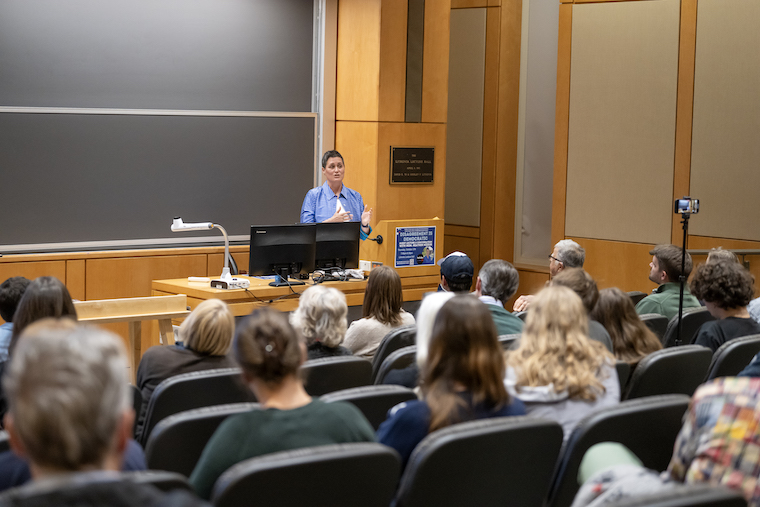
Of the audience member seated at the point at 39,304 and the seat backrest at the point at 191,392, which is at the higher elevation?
the audience member seated at the point at 39,304

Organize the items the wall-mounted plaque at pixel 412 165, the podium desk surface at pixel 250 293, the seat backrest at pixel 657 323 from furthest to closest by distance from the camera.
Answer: the wall-mounted plaque at pixel 412 165
the podium desk surface at pixel 250 293
the seat backrest at pixel 657 323

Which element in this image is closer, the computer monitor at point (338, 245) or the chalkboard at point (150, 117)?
the computer monitor at point (338, 245)

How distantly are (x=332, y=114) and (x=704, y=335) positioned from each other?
185 inches

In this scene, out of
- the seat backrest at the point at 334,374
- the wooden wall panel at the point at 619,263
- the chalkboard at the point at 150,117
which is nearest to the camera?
the seat backrest at the point at 334,374

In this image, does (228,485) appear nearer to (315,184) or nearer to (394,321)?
(394,321)

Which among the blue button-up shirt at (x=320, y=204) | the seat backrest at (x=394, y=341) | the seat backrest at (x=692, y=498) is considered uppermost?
the blue button-up shirt at (x=320, y=204)

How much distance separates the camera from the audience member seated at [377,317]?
12.7ft

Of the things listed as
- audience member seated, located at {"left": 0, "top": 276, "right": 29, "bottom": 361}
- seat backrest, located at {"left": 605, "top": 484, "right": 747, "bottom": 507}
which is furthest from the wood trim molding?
seat backrest, located at {"left": 605, "top": 484, "right": 747, "bottom": 507}

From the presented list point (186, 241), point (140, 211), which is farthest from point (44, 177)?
point (186, 241)

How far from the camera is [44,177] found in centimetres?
619

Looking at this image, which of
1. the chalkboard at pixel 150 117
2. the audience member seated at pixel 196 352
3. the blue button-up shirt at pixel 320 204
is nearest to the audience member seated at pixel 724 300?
the audience member seated at pixel 196 352

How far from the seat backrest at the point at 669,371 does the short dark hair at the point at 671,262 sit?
1.60 m

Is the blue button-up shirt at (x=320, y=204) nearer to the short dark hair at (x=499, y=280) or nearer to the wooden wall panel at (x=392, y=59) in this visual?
the wooden wall panel at (x=392, y=59)

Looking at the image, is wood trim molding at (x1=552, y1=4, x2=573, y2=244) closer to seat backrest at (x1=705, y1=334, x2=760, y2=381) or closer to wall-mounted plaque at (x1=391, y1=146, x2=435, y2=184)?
wall-mounted plaque at (x1=391, y1=146, x2=435, y2=184)
